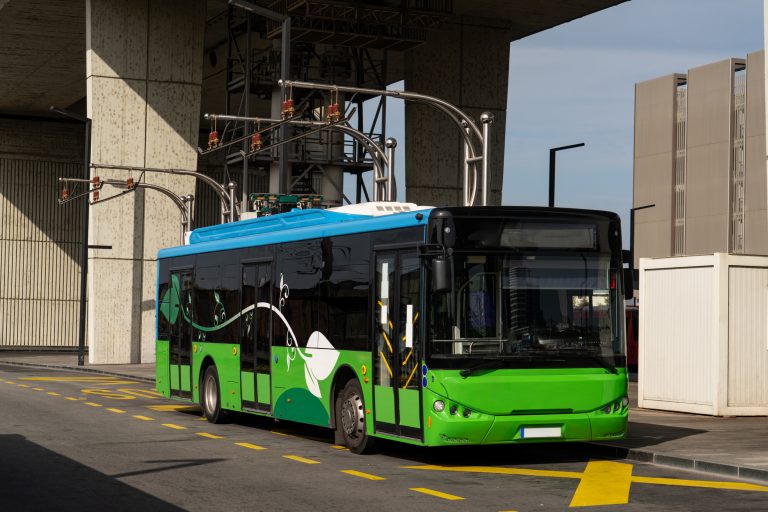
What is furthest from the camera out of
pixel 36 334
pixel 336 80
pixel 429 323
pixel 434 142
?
→ pixel 36 334

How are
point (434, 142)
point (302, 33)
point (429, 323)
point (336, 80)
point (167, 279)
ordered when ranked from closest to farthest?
1. point (429, 323)
2. point (167, 279)
3. point (302, 33)
4. point (336, 80)
5. point (434, 142)

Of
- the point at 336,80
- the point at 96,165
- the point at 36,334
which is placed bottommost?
the point at 36,334

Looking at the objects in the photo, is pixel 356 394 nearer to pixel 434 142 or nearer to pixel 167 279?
pixel 167 279

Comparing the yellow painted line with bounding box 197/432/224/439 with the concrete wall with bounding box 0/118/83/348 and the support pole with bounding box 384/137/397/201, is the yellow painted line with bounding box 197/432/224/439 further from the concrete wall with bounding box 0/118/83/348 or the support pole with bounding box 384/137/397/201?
the concrete wall with bounding box 0/118/83/348

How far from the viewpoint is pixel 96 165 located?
138 feet

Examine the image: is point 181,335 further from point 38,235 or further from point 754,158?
point 754,158

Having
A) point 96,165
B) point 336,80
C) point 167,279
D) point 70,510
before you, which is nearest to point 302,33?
point 336,80

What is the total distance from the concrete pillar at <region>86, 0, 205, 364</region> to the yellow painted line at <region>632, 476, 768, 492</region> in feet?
106

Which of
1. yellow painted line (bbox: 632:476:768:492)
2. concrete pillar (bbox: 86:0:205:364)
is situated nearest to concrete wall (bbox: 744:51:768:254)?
concrete pillar (bbox: 86:0:205:364)

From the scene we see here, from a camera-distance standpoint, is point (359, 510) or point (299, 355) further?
point (299, 355)

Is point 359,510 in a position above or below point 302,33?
below

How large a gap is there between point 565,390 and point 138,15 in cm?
3175

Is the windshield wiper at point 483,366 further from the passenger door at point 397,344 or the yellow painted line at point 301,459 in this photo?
the yellow painted line at point 301,459

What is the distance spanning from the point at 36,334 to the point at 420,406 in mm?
57532
